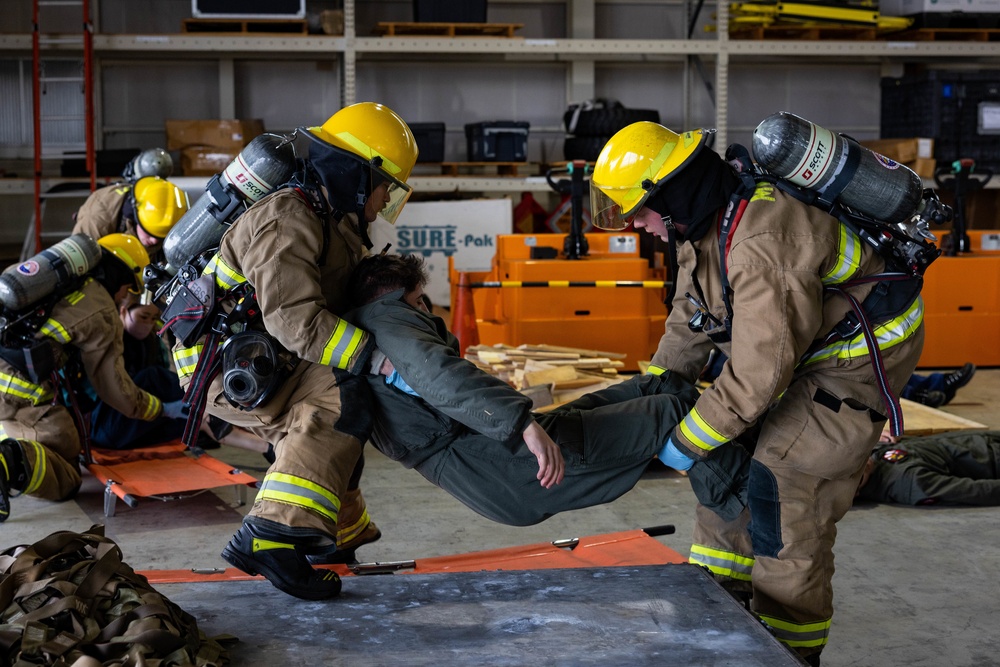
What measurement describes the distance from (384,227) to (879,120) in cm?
697

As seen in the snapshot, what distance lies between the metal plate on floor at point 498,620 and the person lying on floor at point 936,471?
270cm

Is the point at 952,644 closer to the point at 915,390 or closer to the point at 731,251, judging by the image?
the point at 731,251

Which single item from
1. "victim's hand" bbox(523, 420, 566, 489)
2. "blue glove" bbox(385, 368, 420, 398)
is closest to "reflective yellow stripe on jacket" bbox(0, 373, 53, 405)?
"blue glove" bbox(385, 368, 420, 398)

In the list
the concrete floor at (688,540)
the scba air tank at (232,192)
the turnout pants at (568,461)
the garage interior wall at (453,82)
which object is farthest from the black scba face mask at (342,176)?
the garage interior wall at (453,82)

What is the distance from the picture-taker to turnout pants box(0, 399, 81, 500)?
518 cm

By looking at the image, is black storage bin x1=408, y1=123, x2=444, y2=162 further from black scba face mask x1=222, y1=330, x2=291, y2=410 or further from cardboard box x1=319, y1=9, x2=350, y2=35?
black scba face mask x1=222, y1=330, x2=291, y2=410

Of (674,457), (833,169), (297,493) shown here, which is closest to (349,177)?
(297,493)

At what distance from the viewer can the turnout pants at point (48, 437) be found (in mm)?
5184

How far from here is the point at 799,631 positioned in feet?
10.3

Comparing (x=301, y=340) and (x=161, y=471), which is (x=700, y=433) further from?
(x=161, y=471)

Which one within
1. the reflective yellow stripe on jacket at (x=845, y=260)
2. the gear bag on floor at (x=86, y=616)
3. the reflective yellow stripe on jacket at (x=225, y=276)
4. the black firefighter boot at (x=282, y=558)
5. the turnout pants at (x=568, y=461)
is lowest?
the black firefighter boot at (x=282, y=558)

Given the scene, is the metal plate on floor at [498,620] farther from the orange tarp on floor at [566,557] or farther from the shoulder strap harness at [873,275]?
the shoulder strap harness at [873,275]

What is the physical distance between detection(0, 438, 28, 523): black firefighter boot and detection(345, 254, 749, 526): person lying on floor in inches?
100

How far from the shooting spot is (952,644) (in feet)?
12.0
